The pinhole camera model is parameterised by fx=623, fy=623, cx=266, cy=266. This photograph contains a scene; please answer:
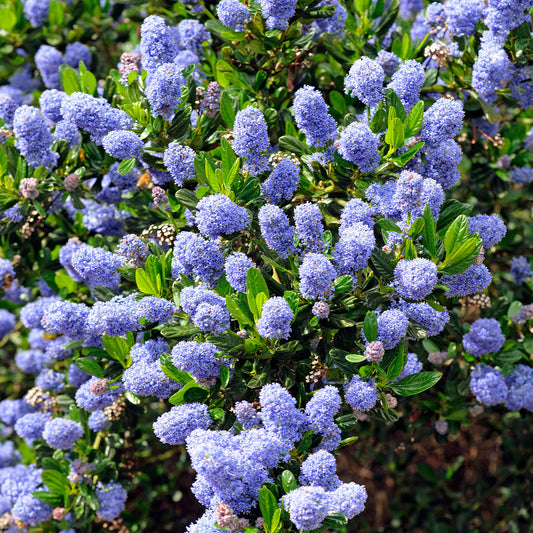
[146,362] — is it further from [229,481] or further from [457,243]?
[457,243]

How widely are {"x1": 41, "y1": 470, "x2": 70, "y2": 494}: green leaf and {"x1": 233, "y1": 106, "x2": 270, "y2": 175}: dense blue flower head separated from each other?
223 centimetres

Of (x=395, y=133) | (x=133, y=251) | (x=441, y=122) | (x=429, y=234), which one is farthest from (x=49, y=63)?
(x=429, y=234)

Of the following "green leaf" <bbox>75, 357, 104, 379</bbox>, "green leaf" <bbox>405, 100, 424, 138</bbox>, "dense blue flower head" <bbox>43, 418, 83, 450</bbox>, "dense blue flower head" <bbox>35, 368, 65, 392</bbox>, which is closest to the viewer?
"green leaf" <bbox>405, 100, 424, 138</bbox>

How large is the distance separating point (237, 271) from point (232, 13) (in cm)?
141

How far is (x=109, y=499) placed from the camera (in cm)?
371

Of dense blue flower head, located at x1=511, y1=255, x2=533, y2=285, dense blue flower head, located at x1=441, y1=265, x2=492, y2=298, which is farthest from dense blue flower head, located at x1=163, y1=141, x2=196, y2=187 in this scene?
dense blue flower head, located at x1=511, y1=255, x2=533, y2=285

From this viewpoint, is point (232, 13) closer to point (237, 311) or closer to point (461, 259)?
point (237, 311)

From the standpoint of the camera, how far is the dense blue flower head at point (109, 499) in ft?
12.1

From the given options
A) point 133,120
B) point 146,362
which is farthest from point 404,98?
point 146,362

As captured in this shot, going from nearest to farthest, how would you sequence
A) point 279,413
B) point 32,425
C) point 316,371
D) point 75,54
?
1. point 279,413
2. point 316,371
3. point 32,425
4. point 75,54

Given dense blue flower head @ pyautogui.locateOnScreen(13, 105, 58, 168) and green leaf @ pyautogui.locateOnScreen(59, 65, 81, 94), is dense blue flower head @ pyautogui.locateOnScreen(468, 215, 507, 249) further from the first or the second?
green leaf @ pyautogui.locateOnScreen(59, 65, 81, 94)

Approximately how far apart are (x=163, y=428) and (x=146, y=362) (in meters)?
0.43

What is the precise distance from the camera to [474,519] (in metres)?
5.27

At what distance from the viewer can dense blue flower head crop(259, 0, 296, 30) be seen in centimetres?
306
